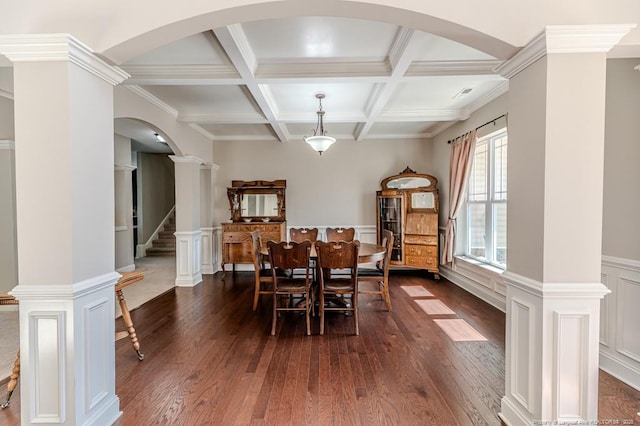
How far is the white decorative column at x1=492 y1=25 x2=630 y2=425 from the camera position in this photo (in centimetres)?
155

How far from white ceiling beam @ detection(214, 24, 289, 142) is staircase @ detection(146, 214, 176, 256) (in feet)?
19.6

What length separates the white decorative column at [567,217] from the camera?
1.55 meters

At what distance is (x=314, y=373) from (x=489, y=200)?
3.30 meters

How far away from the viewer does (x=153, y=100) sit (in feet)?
12.7

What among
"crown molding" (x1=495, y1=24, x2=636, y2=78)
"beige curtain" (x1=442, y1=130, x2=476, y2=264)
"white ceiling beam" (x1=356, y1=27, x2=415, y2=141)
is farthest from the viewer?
"beige curtain" (x1=442, y1=130, x2=476, y2=264)

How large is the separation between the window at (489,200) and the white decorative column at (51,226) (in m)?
4.15

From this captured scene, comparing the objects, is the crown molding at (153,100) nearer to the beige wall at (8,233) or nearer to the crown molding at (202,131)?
the crown molding at (202,131)

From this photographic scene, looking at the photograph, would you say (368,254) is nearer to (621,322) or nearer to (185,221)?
(621,322)

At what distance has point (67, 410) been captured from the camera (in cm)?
161

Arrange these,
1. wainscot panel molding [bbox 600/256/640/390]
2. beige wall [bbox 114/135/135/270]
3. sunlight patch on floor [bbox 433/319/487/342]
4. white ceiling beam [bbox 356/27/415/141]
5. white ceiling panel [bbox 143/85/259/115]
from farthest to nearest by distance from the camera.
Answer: beige wall [bbox 114/135/135/270]
white ceiling panel [bbox 143/85/259/115]
sunlight patch on floor [bbox 433/319/487/342]
white ceiling beam [bbox 356/27/415/141]
wainscot panel molding [bbox 600/256/640/390]

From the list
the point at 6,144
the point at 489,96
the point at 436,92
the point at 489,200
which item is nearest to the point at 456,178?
the point at 489,200

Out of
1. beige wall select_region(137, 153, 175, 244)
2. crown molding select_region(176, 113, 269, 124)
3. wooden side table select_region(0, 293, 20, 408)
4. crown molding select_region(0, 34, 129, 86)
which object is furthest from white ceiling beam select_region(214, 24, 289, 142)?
beige wall select_region(137, 153, 175, 244)

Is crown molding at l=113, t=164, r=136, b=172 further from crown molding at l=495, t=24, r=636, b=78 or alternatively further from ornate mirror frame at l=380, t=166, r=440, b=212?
crown molding at l=495, t=24, r=636, b=78

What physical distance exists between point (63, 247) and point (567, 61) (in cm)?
269
